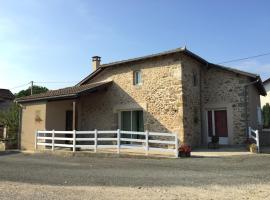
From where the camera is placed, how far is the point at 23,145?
1906 cm

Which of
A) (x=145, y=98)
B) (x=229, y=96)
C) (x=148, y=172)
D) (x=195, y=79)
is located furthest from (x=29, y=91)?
(x=148, y=172)

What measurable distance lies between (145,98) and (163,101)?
1.21 meters

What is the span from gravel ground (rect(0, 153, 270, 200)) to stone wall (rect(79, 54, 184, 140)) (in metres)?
4.33

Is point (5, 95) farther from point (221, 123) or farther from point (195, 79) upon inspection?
point (221, 123)

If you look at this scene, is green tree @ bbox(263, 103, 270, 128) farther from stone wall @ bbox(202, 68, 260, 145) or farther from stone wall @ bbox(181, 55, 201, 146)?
stone wall @ bbox(181, 55, 201, 146)

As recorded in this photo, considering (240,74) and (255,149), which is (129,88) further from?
(255,149)

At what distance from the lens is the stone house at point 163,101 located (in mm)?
16312

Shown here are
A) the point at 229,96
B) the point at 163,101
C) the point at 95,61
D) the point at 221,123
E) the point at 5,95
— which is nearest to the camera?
the point at 163,101

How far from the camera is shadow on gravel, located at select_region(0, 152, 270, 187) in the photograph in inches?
324

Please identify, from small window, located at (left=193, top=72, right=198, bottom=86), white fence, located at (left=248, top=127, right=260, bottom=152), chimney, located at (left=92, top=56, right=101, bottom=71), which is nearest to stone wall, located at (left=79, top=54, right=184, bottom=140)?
small window, located at (left=193, top=72, right=198, bottom=86)

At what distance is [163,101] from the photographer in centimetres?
1655

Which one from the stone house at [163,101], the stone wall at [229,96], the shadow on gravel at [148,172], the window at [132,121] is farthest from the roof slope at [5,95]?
the shadow on gravel at [148,172]

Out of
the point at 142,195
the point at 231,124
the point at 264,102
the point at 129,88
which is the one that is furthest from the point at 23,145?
the point at 264,102

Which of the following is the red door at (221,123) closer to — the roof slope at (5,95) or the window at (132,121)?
the window at (132,121)
